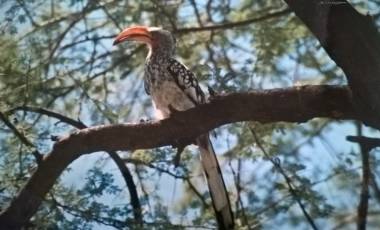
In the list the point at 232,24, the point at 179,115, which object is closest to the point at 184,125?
the point at 179,115

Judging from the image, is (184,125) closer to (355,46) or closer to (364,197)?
(355,46)

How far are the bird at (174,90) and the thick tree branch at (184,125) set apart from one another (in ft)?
1.45

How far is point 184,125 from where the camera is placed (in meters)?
2.44

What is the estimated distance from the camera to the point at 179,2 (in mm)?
4395

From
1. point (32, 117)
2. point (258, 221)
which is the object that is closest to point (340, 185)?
point (258, 221)

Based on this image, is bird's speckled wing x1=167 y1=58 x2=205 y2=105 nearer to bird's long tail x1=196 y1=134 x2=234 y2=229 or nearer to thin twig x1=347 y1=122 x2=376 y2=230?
bird's long tail x1=196 y1=134 x2=234 y2=229

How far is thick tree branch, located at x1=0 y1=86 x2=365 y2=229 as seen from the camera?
2281 mm

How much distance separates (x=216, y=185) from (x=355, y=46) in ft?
3.48

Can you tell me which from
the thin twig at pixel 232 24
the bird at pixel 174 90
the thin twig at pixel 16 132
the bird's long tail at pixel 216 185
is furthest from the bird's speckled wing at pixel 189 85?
the thin twig at pixel 232 24

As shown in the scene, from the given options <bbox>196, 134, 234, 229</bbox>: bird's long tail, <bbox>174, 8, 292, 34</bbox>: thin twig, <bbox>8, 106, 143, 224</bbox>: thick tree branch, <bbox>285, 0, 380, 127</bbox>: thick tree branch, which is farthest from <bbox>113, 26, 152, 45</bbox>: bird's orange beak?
<bbox>285, 0, 380, 127</bbox>: thick tree branch

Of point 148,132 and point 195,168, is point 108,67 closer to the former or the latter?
point 195,168

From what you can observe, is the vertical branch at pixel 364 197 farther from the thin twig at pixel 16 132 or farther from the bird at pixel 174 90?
the thin twig at pixel 16 132

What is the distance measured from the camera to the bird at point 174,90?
9.59ft

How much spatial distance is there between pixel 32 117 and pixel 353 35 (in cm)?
163
